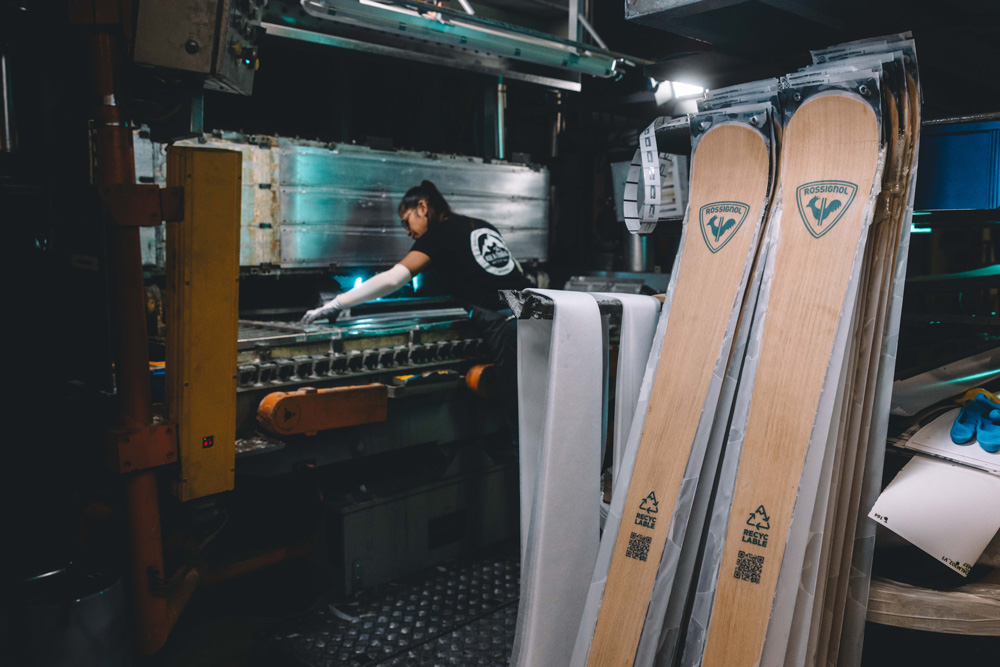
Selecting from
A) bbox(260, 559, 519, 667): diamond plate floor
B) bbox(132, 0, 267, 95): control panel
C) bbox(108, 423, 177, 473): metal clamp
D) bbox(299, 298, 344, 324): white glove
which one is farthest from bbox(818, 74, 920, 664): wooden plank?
bbox(299, 298, 344, 324): white glove

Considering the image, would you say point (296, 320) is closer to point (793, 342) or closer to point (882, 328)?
point (793, 342)

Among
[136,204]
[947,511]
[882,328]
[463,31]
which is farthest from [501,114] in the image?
[947,511]

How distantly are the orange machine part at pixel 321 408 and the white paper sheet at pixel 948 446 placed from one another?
194cm

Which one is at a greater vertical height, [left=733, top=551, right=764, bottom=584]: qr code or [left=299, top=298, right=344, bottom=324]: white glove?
[left=299, top=298, right=344, bottom=324]: white glove

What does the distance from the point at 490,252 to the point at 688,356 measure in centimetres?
197

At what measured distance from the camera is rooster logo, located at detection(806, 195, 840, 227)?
1.64m

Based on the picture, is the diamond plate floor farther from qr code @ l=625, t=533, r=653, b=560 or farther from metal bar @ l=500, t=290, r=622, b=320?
metal bar @ l=500, t=290, r=622, b=320

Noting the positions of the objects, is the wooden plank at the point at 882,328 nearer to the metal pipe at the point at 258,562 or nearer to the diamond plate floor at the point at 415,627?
the diamond plate floor at the point at 415,627

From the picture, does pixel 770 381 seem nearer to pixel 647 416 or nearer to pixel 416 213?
pixel 647 416

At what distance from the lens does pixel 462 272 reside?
11.8 ft

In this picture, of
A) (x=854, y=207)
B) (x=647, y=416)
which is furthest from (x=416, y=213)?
(x=854, y=207)

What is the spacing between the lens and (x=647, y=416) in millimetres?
1808

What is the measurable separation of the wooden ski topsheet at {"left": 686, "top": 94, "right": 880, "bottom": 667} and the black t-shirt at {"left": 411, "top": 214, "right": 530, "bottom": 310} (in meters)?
1.98

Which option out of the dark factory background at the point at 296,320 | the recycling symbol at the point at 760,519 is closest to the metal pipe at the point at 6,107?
the dark factory background at the point at 296,320
